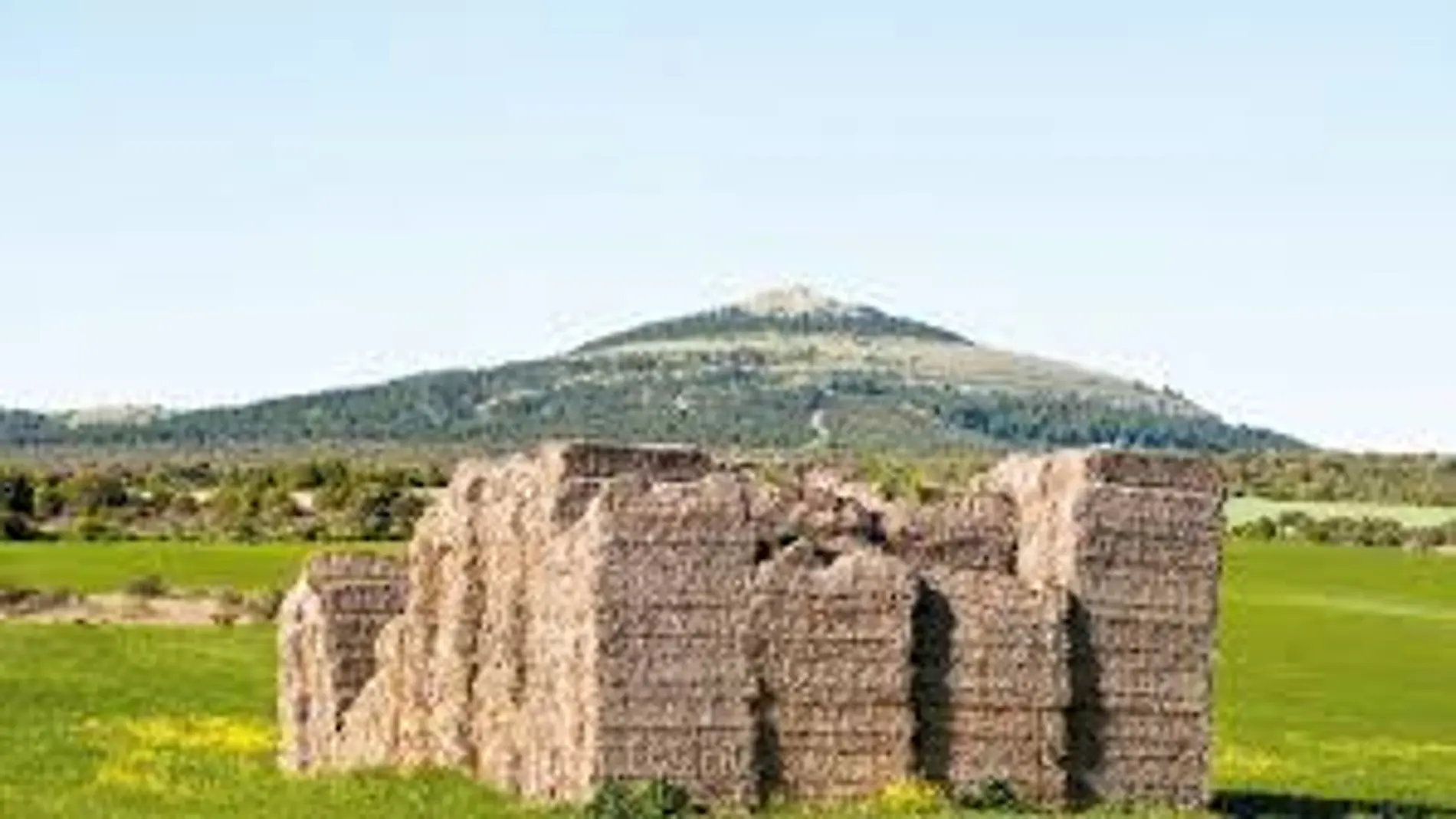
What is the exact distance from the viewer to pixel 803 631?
34438mm

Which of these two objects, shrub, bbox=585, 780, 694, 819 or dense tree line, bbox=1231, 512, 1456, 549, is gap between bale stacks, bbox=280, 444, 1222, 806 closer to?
shrub, bbox=585, 780, 694, 819

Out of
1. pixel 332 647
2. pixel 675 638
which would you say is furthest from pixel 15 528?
pixel 675 638

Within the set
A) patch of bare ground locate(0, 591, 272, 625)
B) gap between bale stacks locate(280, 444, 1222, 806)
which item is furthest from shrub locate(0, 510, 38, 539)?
gap between bale stacks locate(280, 444, 1222, 806)

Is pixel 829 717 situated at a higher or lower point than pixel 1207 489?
lower

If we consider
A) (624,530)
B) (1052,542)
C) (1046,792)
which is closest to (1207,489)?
(1052,542)

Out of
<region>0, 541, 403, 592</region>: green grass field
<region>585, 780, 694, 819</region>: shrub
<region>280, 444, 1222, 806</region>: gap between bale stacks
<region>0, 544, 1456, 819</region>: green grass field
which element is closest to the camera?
<region>585, 780, 694, 819</region>: shrub

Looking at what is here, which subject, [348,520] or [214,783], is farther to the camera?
[348,520]

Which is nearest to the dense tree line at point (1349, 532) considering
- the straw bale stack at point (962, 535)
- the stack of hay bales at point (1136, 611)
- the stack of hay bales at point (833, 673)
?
the straw bale stack at point (962, 535)

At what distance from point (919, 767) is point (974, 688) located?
1135mm

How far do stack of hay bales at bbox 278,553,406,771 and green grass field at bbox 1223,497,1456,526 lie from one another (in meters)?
91.1

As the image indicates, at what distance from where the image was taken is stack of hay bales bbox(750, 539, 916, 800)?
34375 mm

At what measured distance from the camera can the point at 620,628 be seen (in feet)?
110

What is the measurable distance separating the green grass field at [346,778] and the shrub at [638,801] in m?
1.02

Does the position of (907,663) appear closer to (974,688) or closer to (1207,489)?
(974,688)
